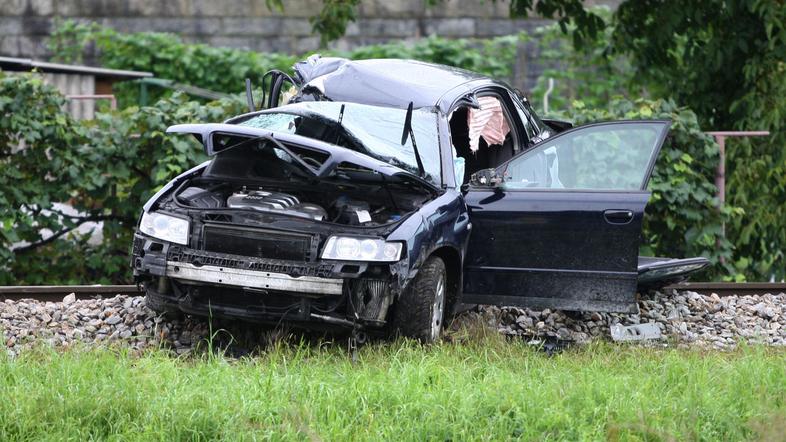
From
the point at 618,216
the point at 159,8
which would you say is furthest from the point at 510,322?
the point at 159,8

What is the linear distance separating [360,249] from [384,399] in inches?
56.6

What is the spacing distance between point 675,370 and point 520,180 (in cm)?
222

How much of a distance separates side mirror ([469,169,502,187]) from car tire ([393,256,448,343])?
32.9 inches

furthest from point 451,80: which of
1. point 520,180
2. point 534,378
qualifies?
point 534,378

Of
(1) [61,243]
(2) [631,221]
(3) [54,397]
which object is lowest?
(1) [61,243]

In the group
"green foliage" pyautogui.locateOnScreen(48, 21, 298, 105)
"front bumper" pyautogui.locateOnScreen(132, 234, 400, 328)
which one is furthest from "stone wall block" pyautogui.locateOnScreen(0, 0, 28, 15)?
"front bumper" pyautogui.locateOnScreen(132, 234, 400, 328)

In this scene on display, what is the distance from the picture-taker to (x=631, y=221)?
8117 millimetres

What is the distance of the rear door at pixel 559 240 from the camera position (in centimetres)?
813

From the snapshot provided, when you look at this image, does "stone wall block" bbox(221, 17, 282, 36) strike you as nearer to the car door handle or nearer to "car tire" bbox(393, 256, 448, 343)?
the car door handle

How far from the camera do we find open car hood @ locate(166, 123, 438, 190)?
24.3 feet

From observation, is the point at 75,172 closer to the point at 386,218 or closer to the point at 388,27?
the point at 386,218

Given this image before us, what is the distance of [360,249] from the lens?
23.9 ft

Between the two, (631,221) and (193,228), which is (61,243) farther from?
(631,221)

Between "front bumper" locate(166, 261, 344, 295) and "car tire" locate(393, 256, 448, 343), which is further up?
"front bumper" locate(166, 261, 344, 295)
